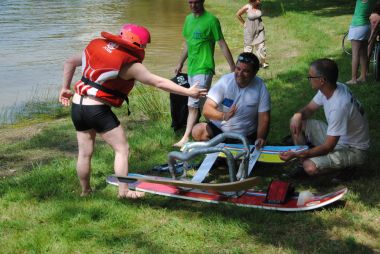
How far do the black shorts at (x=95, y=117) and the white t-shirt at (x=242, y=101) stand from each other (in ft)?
4.01

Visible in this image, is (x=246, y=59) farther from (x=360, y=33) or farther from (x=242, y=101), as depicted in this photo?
(x=360, y=33)

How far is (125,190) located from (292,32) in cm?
1286

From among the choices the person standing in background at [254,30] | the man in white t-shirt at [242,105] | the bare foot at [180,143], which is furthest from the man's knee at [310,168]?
the person standing in background at [254,30]

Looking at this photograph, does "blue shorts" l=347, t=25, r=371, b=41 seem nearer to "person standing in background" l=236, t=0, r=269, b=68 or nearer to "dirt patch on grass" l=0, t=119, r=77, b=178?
"person standing in background" l=236, t=0, r=269, b=68

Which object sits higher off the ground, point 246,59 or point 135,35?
point 135,35

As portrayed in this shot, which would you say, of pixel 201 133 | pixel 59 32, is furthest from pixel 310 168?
pixel 59 32

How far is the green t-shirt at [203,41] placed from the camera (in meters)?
6.66

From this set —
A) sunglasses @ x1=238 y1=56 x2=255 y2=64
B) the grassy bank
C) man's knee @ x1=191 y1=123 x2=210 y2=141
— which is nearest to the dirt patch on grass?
the grassy bank

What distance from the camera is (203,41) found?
6695mm

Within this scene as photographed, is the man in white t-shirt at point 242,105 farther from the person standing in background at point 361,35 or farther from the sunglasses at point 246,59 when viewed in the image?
the person standing in background at point 361,35

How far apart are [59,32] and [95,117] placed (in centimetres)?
1578

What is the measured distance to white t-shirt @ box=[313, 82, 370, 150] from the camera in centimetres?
473

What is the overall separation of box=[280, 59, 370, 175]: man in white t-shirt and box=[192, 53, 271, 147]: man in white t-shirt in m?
0.60

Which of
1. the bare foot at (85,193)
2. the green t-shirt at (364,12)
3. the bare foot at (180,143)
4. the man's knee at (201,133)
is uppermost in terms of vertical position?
the green t-shirt at (364,12)
